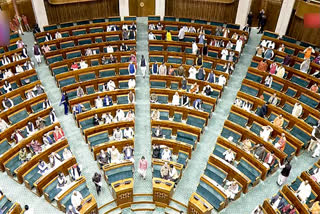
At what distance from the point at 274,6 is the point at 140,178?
1104 cm

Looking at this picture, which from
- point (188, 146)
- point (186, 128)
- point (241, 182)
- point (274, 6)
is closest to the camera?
point (241, 182)

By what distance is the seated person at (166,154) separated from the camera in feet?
33.1

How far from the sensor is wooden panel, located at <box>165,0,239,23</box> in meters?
16.3

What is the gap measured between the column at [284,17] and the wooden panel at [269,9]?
65 centimetres

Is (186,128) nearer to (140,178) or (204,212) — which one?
(140,178)

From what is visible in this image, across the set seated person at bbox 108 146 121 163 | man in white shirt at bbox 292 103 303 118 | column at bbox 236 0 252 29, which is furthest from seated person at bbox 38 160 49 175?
column at bbox 236 0 252 29

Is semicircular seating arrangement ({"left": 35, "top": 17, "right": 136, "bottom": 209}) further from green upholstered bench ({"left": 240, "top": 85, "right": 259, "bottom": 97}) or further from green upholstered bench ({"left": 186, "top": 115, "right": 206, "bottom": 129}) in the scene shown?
green upholstered bench ({"left": 240, "top": 85, "right": 259, "bottom": 97})

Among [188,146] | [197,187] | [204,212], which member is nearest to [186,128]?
[188,146]

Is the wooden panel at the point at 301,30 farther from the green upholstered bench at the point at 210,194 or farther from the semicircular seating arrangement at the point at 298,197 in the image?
the green upholstered bench at the point at 210,194

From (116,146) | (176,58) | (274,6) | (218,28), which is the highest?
(274,6)

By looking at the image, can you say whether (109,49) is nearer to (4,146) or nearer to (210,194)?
(4,146)

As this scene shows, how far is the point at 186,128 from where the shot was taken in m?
10.9

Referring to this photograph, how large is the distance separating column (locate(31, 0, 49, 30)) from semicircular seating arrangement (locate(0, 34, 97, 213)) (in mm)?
3935

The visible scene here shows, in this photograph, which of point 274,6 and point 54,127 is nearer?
point 54,127
